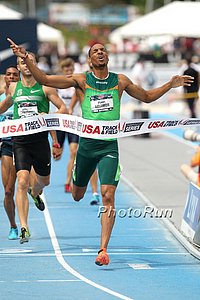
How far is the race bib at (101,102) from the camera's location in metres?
11.3

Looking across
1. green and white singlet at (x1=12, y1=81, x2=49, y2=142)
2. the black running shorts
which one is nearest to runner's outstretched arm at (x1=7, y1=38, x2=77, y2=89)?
green and white singlet at (x1=12, y1=81, x2=49, y2=142)

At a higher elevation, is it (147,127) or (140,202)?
(147,127)

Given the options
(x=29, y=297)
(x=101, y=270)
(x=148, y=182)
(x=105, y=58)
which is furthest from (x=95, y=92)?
(x=148, y=182)

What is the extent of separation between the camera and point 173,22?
20688 millimetres

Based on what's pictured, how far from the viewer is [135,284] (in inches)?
412

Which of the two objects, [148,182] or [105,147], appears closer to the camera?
[105,147]

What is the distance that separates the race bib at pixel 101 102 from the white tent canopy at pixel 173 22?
6.70m

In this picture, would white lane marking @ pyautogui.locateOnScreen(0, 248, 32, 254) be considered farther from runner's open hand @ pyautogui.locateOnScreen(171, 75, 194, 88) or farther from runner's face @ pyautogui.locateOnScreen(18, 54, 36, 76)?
runner's open hand @ pyautogui.locateOnScreen(171, 75, 194, 88)

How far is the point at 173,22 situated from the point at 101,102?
9646 millimetres

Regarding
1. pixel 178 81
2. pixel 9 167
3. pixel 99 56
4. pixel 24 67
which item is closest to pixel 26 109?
pixel 24 67

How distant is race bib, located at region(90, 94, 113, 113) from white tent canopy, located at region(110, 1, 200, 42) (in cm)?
670

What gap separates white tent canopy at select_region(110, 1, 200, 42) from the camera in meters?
19.5

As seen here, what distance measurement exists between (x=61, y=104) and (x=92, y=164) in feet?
3.31

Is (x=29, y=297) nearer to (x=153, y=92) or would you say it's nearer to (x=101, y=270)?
(x=101, y=270)
